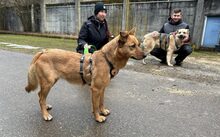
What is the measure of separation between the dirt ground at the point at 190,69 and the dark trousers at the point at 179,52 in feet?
0.80

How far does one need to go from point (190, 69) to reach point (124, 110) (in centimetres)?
383

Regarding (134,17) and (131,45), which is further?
(134,17)

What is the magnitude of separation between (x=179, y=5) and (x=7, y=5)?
16.8 m

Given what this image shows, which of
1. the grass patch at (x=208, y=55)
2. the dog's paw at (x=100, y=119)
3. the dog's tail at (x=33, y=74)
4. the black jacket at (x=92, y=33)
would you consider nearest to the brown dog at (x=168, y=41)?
the grass patch at (x=208, y=55)

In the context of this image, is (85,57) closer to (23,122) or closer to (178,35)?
(23,122)

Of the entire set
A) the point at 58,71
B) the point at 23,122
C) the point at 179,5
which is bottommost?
the point at 23,122

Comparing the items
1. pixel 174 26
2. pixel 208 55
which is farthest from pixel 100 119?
pixel 208 55

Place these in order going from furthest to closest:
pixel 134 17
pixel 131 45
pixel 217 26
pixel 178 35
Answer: pixel 134 17, pixel 217 26, pixel 178 35, pixel 131 45

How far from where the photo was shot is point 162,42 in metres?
7.37

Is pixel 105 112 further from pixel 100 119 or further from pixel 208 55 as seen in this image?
pixel 208 55

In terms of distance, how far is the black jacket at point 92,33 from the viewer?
459 centimetres

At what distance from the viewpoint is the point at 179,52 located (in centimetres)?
731

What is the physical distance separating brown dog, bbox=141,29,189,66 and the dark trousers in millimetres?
144

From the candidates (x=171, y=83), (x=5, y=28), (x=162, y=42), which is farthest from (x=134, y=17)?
(x=5, y=28)
